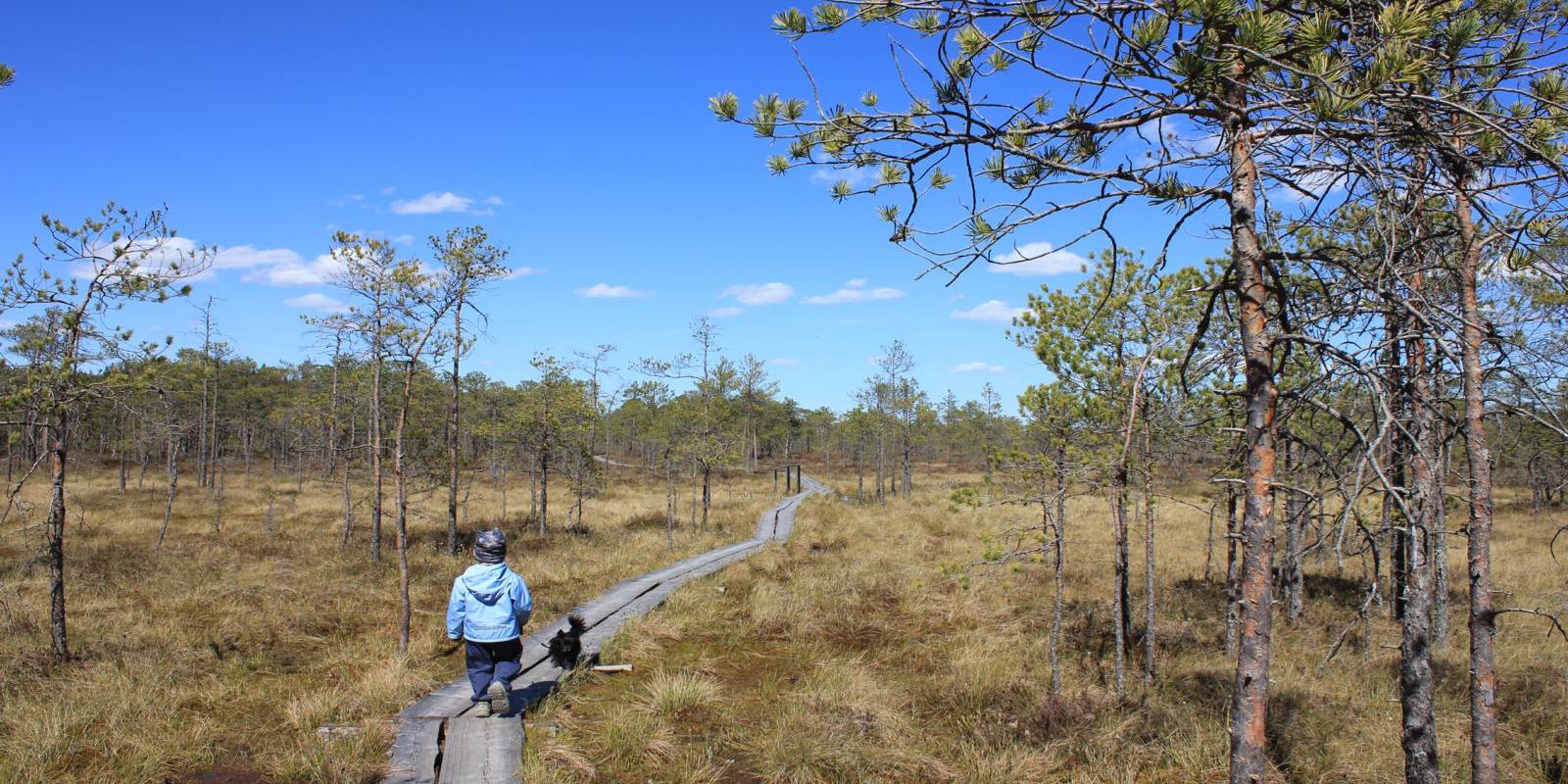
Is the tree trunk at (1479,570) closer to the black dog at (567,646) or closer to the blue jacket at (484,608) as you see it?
the blue jacket at (484,608)

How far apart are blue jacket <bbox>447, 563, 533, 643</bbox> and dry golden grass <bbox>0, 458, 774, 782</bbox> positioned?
3.01 ft

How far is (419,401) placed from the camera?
71.1 ft

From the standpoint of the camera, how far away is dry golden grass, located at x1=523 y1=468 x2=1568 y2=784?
6.28 meters

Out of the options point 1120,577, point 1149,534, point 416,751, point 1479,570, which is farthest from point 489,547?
point 1149,534

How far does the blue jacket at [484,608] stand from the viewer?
627 centimetres

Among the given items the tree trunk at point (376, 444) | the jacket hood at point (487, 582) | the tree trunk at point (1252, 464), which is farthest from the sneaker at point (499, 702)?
the tree trunk at point (1252, 464)

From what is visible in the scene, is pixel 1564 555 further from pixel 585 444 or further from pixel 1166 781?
pixel 585 444

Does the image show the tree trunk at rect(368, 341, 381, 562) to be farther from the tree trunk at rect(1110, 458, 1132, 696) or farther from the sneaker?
the tree trunk at rect(1110, 458, 1132, 696)

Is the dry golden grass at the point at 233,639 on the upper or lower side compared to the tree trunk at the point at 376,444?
lower

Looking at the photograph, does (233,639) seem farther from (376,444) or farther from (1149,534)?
(1149,534)

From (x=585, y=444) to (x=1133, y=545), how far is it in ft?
55.2

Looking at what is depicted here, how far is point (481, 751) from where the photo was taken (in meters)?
5.73

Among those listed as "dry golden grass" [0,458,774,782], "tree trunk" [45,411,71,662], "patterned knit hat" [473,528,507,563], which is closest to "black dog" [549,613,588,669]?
"dry golden grass" [0,458,774,782]

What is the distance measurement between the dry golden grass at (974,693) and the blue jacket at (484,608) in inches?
37.7
